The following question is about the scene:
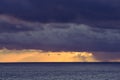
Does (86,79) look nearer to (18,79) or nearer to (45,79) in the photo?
(45,79)

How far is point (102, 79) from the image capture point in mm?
149125

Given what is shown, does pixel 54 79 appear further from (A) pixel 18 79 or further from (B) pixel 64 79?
(A) pixel 18 79

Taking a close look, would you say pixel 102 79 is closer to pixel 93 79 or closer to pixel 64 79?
pixel 93 79

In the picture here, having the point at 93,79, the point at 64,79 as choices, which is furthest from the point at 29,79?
the point at 93,79

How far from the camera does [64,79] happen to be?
151m

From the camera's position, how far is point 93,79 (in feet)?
493

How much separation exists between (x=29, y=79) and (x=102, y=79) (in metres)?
27.4

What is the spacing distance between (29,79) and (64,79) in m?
13.4

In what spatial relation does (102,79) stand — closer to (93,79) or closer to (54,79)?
(93,79)

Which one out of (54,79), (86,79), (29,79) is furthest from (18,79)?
(86,79)

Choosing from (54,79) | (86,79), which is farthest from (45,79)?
(86,79)

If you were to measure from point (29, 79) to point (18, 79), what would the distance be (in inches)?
164

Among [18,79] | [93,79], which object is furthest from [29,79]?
[93,79]

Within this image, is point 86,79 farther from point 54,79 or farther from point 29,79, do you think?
point 29,79
